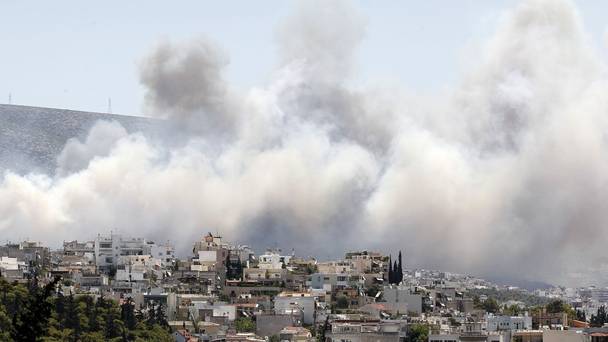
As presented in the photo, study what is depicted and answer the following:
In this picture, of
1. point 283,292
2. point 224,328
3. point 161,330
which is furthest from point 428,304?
point 161,330

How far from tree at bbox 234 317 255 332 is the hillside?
46.0 m

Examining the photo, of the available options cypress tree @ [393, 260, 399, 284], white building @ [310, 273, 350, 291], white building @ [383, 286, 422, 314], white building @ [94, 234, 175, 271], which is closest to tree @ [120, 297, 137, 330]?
white building @ [383, 286, 422, 314]

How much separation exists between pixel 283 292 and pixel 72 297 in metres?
25.5

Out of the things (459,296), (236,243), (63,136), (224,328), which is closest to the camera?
(224,328)

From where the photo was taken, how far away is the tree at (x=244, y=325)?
103125mm

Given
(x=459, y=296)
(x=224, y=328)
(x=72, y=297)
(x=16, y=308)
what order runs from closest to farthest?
(x=16, y=308), (x=72, y=297), (x=224, y=328), (x=459, y=296)

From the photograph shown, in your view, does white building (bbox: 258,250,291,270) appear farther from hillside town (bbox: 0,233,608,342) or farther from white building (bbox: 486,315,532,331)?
white building (bbox: 486,315,532,331)

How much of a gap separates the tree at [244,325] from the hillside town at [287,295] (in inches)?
4.2

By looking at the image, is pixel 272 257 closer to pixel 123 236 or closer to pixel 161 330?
pixel 123 236

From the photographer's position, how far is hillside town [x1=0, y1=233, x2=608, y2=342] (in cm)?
9912

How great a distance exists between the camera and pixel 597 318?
354ft

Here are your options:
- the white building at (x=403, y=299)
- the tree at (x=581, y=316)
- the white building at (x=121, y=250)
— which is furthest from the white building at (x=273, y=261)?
the tree at (x=581, y=316)

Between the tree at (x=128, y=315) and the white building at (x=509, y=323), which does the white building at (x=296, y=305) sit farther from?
the tree at (x=128, y=315)

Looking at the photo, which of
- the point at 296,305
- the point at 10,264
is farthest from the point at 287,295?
the point at 10,264
